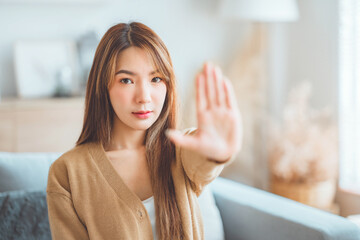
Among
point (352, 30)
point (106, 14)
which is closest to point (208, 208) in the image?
point (352, 30)

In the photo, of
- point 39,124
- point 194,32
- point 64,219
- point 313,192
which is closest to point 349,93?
point 313,192

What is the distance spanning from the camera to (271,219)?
1.41 meters

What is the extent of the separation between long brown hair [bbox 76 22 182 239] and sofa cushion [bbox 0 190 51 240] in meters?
0.39

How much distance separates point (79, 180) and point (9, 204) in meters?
0.42

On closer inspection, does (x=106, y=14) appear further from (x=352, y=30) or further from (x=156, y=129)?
(x=156, y=129)

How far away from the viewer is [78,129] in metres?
2.45

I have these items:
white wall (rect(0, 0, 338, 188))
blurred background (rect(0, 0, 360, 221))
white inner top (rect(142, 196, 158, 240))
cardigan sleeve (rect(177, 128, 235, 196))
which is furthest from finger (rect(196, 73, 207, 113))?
white wall (rect(0, 0, 338, 188))

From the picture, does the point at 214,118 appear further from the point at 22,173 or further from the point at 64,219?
the point at 22,173

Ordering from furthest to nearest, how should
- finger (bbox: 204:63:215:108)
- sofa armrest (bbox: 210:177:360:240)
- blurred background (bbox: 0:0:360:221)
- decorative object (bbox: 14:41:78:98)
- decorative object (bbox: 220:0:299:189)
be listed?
decorative object (bbox: 220:0:299:189) < decorative object (bbox: 14:41:78:98) < blurred background (bbox: 0:0:360:221) < sofa armrest (bbox: 210:177:360:240) < finger (bbox: 204:63:215:108)

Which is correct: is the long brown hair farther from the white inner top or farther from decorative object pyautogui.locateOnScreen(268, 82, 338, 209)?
decorative object pyautogui.locateOnScreen(268, 82, 338, 209)

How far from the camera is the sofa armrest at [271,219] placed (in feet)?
4.23

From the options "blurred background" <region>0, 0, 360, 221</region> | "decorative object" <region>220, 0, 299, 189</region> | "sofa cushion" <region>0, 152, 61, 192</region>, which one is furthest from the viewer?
"decorative object" <region>220, 0, 299, 189</region>

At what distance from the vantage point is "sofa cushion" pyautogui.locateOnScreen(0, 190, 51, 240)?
4.38ft

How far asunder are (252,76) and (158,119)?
1.93m
